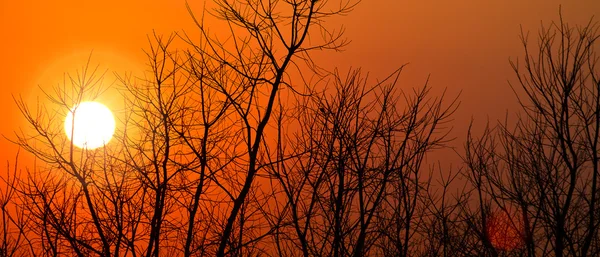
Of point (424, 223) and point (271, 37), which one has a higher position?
point (271, 37)

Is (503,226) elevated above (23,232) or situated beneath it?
situated beneath

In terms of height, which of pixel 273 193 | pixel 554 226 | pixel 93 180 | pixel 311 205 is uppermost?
pixel 93 180

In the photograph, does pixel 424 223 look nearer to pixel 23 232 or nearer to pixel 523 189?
pixel 523 189

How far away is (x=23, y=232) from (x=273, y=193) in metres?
3.41

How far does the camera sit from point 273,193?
7.50 m

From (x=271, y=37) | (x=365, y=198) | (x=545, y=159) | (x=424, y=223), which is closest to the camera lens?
(x=271, y=37)

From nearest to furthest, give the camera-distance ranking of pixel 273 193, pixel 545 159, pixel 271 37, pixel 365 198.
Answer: pixel 271 37, pixel 365 198, pixel 273 193, pixel 545 159

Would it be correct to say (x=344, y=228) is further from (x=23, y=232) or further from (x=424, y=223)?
(x=23, y=232)

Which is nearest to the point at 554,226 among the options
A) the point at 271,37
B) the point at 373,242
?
the point at 373,242

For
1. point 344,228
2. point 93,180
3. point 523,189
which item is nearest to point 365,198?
point 344,228

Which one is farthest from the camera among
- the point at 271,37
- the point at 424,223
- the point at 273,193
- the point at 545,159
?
the point at 424,223

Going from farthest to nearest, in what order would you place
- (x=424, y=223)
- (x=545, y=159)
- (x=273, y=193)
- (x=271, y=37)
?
(x=424, y=223)
(x=545, y=159)
(x=273, y=193)
(x=271, y=37)

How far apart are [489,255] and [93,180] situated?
16.1 ft

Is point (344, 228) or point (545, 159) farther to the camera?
point (545, 159)
